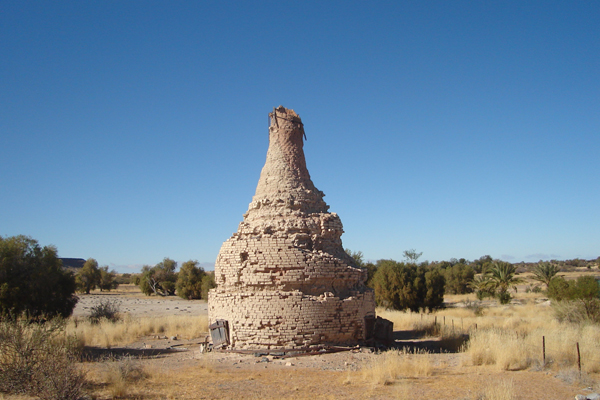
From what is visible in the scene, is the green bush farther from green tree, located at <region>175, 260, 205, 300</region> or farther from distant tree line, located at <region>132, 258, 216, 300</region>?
green tree, located at <region>175, 260, 205, 300</region>

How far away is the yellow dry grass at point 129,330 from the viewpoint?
16042 mm

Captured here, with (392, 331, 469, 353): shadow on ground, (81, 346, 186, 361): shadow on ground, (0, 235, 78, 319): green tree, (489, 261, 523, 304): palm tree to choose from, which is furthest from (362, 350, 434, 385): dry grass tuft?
(489, 261, 523, 304): palm tree

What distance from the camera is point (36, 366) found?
26.6ft

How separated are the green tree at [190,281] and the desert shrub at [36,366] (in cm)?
3429

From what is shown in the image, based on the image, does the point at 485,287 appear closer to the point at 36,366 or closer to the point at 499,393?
the point at 499,393

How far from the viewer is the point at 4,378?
7.73m

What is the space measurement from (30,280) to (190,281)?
27.1 meters

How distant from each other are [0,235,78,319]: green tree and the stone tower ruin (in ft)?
21.0

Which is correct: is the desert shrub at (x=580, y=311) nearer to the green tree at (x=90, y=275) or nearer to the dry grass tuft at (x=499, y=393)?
the dry grass tuft at (x=499, y=393)

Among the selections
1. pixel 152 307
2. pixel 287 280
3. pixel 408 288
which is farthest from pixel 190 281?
pixel 287 280

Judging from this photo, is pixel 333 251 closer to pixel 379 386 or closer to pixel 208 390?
pixel 379 386

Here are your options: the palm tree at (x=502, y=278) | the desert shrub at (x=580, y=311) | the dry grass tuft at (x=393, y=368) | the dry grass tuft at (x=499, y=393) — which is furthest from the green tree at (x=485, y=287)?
the dry grass tuft at (x=499, y=393)

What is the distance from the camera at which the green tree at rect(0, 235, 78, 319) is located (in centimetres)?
1465

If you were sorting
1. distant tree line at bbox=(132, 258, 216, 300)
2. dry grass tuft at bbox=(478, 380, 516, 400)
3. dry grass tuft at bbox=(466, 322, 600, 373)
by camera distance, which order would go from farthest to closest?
distant tree line at bbox=(132, 258, 216, 300)
dry grass tuft at bbox=(466, 322, 600, 373)
dry grass tuft at bbox=(478, 380, 516, 400)
